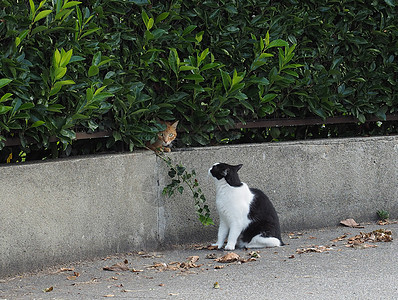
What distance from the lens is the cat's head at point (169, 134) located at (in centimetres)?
638

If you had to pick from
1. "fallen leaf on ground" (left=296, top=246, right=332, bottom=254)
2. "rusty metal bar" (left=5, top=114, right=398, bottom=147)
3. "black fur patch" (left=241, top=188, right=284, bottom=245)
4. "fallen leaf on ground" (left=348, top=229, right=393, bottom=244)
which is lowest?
"fallen leaf on ground" (left=296, top=246, right=332, bottom=254)

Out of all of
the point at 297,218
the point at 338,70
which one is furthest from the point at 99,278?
the point at 338,70

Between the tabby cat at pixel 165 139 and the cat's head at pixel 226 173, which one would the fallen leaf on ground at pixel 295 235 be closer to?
the cat's head at pixel 226 173

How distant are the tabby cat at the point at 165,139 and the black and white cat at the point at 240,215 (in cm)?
48

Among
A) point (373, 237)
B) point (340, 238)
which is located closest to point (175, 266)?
point (340, 238)

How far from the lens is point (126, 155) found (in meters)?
6.13

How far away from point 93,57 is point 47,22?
1.60 ft

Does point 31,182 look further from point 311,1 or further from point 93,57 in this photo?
point 311,1

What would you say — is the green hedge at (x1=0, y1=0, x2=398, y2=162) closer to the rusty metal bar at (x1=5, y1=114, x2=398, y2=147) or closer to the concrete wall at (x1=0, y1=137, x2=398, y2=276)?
the rusty metal bar at (x1=5, y1=114, x2=398, y2=147)

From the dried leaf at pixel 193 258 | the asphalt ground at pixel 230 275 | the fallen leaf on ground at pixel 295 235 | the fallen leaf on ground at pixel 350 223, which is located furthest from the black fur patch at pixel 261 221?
the fallen leaf on ground at pixel 350 223

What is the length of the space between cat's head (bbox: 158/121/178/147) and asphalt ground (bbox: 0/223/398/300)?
0.99 metres

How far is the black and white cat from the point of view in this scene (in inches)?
247

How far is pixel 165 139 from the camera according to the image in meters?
6.42

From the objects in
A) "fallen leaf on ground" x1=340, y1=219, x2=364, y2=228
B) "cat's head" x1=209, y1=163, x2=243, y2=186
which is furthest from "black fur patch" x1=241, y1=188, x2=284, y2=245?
"fallen leaf on ground" x1=340, y1=219, x2=364, y2=228
